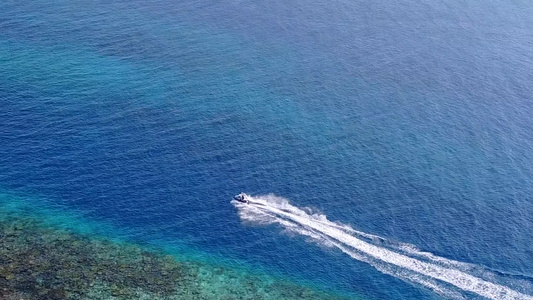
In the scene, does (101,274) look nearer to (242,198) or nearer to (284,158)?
(242,198)

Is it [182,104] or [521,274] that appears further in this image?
[182,104]

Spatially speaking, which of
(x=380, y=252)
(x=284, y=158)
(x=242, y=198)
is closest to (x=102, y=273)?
(x=242, y=198)

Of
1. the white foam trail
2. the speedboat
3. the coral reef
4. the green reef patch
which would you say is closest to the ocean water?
the white foam trail

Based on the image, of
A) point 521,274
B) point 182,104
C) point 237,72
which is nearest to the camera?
point 521,274

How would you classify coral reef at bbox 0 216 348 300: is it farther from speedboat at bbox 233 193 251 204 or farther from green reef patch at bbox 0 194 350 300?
speedboat at bbox 233 193 251 204

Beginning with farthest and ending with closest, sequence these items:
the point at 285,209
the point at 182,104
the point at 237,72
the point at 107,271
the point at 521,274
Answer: the point at 237,72, the point at 182,104, the point at 285,209, the point at 521,274, the point at 107,271

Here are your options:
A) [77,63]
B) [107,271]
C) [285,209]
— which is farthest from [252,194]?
[77,63]

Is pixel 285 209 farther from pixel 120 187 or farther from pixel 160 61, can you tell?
pixel 160 61
